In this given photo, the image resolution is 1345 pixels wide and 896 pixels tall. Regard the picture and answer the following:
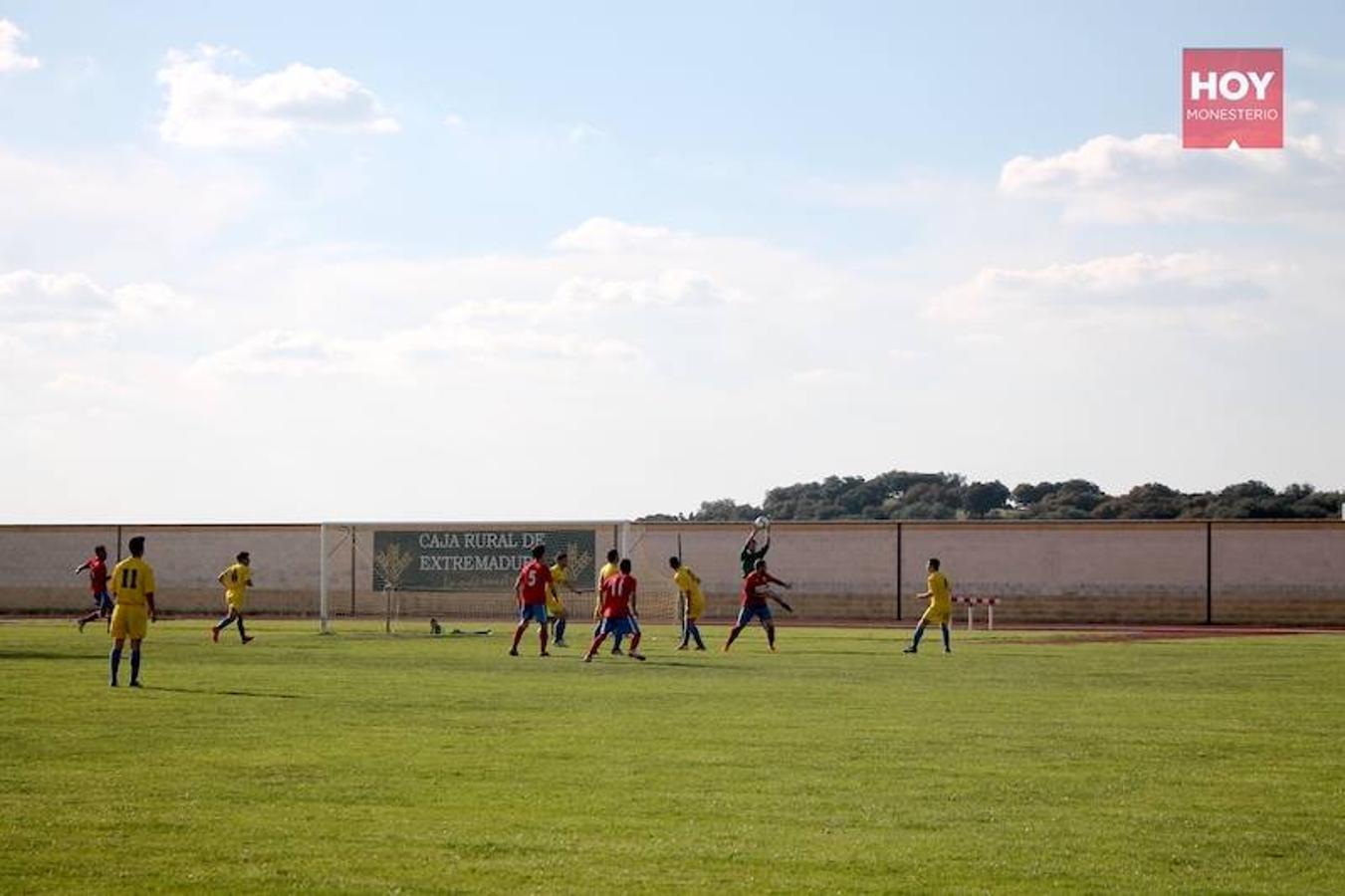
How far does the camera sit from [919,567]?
65.9m

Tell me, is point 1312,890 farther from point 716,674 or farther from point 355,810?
point 716,674

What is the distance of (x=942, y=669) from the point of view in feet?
102

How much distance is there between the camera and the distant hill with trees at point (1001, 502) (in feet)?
394

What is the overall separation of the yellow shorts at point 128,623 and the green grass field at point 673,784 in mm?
903

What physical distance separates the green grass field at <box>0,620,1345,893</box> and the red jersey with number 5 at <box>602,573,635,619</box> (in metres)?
5.04

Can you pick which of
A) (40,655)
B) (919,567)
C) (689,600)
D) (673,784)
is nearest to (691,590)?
(689,600)

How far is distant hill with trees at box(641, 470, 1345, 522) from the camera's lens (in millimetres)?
120125

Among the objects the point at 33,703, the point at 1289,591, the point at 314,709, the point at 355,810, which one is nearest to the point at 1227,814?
the point at 355,810

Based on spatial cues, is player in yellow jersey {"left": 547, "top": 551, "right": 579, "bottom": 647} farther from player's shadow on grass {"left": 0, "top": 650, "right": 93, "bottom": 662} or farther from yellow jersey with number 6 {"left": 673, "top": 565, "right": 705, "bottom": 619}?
player's shadow on grass {"left": 0, "top": 650, "right": 93, "bottom": 662}

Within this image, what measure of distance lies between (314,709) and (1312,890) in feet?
45.8

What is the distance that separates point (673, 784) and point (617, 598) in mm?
18815

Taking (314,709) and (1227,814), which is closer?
(1227,814)

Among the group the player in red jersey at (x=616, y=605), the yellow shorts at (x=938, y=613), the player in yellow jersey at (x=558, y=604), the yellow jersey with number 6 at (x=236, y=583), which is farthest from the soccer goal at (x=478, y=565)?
the yellow shorts at (x=938, y=613)

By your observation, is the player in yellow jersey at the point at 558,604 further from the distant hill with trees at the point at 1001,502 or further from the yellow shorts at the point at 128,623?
the distant hill with trees at the point at 1001,502
